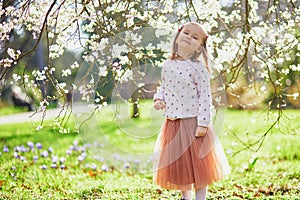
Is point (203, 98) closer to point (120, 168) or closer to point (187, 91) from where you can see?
point (187, 91)

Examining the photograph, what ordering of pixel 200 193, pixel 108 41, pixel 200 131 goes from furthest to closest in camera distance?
1. pixel 108 41
2. pixel 200 193
3. pixel 200 131

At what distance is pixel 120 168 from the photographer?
581 cm

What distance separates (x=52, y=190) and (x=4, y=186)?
0.39 m

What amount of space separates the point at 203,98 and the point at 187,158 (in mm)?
369

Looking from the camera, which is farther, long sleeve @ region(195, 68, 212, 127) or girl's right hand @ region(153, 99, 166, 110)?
girl's right hand @ region(153, 99, 166, 110)

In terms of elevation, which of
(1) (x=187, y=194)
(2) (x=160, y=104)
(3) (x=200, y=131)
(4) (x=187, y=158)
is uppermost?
(2) (x=160, y=104)

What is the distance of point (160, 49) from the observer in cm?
434

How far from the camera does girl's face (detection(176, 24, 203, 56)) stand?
10.7 feet

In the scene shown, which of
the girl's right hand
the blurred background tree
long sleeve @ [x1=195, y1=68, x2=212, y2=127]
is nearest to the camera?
long sleeve @ [x1=195, y1=68, x2=212, y2=127]

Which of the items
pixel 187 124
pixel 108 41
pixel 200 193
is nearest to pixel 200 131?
pixel 187 124

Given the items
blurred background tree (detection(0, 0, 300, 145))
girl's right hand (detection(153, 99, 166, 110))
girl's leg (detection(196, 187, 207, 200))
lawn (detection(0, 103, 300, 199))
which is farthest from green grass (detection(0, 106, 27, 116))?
girl's leg (detection(196, 187, 207, 200))

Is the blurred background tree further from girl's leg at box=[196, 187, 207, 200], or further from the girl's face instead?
girl's leg at box=[196, 187, 207, 200]

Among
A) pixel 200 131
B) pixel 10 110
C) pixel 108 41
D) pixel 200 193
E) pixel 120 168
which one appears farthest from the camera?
pixel 10 110

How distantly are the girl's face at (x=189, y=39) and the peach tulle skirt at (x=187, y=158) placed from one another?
42 cm
